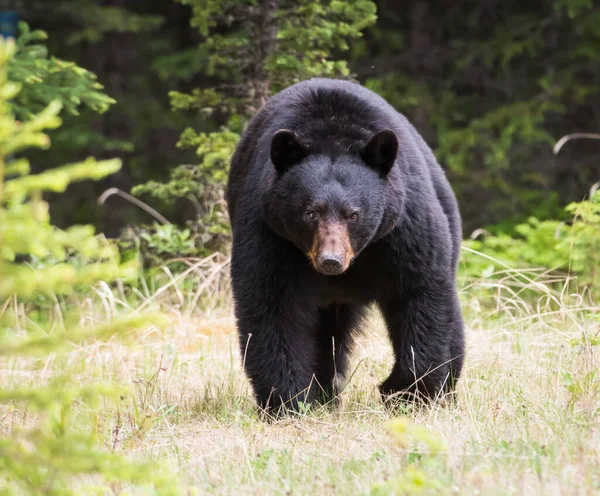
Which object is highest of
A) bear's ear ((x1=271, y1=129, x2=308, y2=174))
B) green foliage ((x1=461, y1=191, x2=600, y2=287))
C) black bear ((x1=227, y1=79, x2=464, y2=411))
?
bear's ear ((x1=271, y1=129, x2=308, y2=174))

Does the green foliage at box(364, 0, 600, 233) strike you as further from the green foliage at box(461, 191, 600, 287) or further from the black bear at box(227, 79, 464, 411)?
the black bear at box(227, 79, 464, 411)

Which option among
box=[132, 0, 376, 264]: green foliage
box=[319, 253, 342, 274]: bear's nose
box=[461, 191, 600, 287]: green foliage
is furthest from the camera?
box=[132, 0, 376, 264]: green foliage

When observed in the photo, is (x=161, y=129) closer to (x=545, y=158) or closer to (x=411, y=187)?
(x=545, y=158)

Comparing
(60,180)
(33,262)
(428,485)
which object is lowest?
(33,262)

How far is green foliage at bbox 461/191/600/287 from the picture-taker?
6730mm

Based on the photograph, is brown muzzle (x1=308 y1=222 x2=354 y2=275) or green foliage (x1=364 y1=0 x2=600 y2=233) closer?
brown muzzle (x1=308 y1=222 x2=354 y2=275)

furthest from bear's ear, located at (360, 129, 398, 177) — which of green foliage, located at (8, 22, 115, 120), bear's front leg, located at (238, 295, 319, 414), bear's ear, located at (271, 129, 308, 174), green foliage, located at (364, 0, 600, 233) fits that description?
green foliage, located at (364, 0, 600, 233)

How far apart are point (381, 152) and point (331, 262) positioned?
639 mm

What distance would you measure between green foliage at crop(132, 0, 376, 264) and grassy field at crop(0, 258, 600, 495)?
1.32 m

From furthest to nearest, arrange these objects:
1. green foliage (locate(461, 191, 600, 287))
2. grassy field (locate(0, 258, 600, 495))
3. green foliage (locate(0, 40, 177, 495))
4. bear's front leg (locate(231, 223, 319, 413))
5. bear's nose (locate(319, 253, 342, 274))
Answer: green foliage (locate(461, 191, 600, 287)), bear's front leg (locate(231, 223, 319, 413)), bear's nose (locate(319, 253, 342, 274)), grassy field (locate(0, 258, 600, 495)), green foliage (locate(0, 40, 177, 495))

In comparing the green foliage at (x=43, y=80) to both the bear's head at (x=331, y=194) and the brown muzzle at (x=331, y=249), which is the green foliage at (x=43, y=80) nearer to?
the bear's head at (x=331, y=194)

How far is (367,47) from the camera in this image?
37.2ft

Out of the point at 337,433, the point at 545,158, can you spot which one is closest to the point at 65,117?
the point at 545,158

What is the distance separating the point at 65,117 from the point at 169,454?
28.4ft
